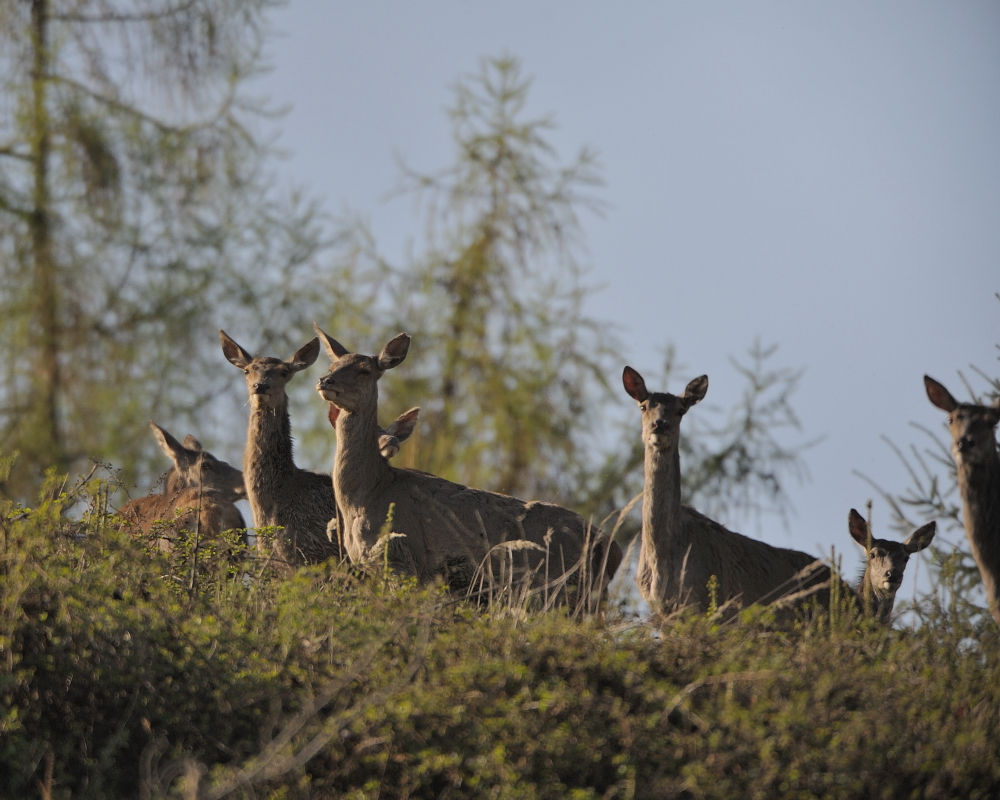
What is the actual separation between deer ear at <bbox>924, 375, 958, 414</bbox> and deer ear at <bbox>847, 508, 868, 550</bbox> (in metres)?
2.12

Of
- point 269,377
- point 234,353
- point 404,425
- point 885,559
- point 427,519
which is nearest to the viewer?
point 885,559

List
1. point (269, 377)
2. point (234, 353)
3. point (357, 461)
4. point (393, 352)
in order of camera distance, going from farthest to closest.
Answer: point (234, 353), point (269, 377), point (393, 352), point (357, 461)

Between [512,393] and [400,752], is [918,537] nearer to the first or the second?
[400,752]

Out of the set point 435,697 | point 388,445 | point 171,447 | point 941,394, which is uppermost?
point 941,394

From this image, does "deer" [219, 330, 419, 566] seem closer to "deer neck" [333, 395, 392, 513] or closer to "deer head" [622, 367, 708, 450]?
"deer neck" [333, 395, 392, 513]

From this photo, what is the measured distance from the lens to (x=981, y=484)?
8.02 m

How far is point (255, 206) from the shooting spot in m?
26.1

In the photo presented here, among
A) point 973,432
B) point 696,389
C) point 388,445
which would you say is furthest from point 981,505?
point 388,445

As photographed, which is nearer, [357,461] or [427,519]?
[427,519]

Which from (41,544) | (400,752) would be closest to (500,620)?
(400,752)

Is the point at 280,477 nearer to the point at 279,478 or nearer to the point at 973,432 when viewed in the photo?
the point at 279,478

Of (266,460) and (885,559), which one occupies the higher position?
(885,559)

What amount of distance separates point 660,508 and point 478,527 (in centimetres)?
143

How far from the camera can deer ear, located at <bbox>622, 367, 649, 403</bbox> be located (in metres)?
10.7
